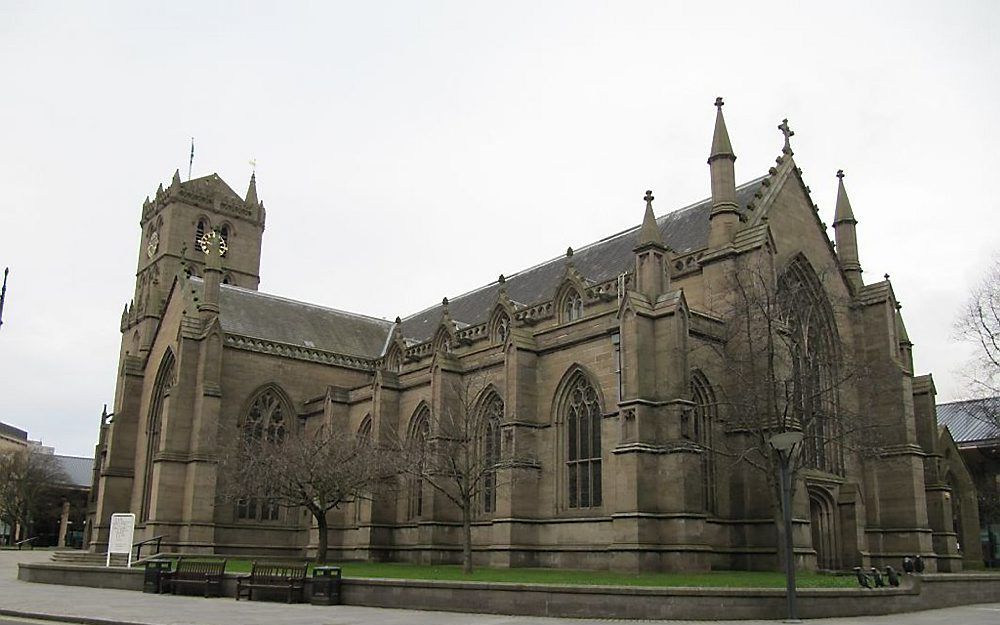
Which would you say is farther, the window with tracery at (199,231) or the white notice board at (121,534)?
the window with tracery at (199,231)

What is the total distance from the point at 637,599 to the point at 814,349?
21.3 metres

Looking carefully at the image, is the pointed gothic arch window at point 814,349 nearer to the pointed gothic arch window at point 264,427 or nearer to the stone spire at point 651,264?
the stone spire at point 651,264

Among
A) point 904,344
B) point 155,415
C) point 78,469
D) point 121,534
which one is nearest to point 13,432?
point 78,469

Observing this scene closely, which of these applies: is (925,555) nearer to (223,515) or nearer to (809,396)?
(809,396)

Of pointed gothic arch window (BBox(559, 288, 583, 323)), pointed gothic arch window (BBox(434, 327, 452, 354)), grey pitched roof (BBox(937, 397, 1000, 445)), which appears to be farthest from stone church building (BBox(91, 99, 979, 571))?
grey pitched roof (BBox(937, 397, 1000, 445))

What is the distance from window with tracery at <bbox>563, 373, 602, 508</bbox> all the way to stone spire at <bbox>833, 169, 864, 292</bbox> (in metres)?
14.7

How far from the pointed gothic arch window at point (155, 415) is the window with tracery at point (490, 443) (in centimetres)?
1831

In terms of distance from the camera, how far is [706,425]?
110ft

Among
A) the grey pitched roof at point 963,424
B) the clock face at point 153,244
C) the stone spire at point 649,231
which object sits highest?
Answer: the clock face at point 153,244

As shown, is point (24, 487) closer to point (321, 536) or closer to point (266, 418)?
point (266, 418)

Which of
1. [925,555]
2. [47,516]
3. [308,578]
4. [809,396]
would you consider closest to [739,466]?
[809,396]

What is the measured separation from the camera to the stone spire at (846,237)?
41094mm

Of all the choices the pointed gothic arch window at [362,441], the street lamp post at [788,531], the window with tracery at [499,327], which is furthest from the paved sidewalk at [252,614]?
the window with tracery at [499,327]

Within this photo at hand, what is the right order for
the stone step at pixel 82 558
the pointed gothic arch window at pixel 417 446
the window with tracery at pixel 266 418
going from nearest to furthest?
A: the pointed gothic arch window at pixel 417 446, the stone step at pixel 82 558, the window with tracery at pixel 266 418
